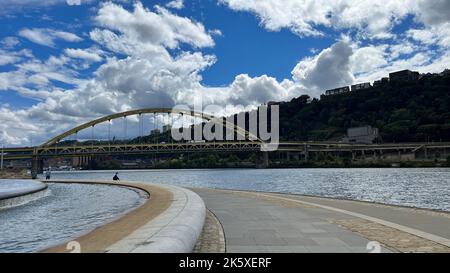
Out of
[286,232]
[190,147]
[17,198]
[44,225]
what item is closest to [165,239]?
[286,232]

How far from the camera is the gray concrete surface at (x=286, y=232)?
9.40 m

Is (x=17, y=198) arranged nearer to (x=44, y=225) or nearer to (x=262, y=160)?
(x=44, y=225)

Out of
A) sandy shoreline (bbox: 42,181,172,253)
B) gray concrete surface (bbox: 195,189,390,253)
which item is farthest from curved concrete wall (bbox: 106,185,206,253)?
gray concrete surface (bbox: 195,189,390,253)

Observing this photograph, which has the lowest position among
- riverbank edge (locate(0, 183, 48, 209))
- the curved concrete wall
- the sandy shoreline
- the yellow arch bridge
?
riverbank edge (locate(0, 183, 48, 209))

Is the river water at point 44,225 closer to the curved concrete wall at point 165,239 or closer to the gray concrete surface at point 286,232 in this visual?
the curved concrete wall at point 165,239

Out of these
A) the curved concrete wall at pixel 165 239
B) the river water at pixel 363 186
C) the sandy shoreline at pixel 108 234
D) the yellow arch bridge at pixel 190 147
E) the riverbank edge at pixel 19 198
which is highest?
the yellow arch bridge at pixel 190 147

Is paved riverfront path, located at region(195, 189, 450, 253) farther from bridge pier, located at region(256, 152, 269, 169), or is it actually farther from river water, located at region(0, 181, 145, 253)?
bridge pier, located at region(256, 152, 269, 169)

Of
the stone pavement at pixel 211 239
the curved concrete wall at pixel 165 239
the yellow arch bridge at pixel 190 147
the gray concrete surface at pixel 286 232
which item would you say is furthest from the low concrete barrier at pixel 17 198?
the yellow arch bridge at pixel 190 147

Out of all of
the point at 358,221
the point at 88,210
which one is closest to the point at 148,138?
the point at 88,210

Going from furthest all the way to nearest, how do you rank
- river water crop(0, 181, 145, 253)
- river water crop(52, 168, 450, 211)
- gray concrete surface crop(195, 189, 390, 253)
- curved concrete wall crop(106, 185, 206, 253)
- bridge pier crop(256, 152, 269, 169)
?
bridge pier crop(256, 152, 269, 169), river water crop(52, 168, 450, 211), river water crop(0, 181, 145, 253), gray concrete surface crop(195, 189, 390, 253), curved concrete wall crop(106, 185, 206, 253)

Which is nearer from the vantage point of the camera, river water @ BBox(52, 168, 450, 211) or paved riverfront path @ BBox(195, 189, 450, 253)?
paved riverfront path @ BBox(195, 189, 450, 253)

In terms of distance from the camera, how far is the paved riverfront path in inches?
371
